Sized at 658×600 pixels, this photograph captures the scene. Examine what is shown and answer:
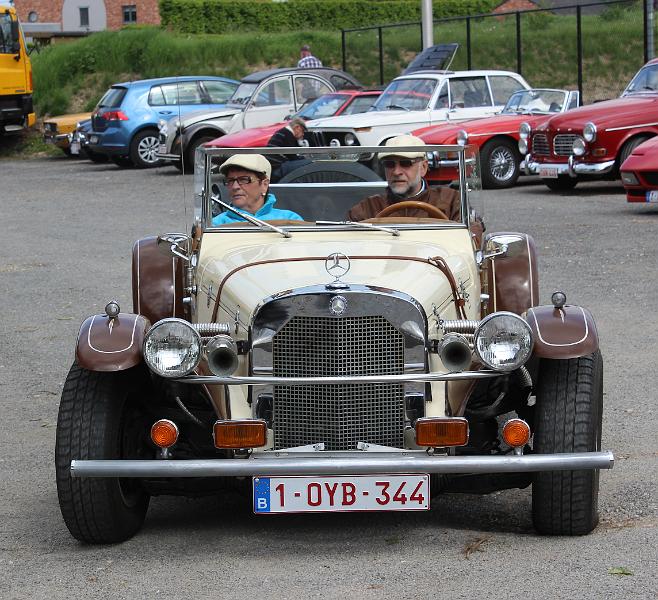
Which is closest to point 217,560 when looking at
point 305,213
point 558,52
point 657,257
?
point 305,213

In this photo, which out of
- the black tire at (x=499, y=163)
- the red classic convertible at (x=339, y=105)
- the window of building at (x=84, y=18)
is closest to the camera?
the black tire at (x=499, y=163)

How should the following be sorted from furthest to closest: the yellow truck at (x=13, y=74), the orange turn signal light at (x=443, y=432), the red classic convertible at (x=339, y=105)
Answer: the yellow truck at (x=13, y=74) → the red classic convertible at (x=339, y=105) → the orange turn signal light at (x=443, y=432)

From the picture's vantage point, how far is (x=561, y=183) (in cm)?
1962

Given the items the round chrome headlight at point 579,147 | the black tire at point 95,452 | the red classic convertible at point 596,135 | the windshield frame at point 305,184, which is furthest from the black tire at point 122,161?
the black tire at point 95,452

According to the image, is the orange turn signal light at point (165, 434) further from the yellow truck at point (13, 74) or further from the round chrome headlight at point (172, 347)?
the yellow truck at point (13, 74)

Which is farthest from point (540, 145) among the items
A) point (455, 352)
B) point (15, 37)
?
point (15, 37)

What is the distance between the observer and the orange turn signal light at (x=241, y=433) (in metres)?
5.04

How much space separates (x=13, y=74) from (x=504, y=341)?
88.6ft

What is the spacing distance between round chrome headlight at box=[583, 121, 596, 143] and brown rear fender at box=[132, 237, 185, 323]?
476 inches

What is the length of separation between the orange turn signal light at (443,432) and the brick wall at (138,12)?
67919 millimetres

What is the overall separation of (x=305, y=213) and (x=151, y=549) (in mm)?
2097

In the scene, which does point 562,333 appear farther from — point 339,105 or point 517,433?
point 339,105

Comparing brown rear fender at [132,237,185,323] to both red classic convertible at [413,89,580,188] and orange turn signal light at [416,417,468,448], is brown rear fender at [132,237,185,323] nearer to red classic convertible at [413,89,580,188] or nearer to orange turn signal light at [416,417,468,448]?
orange turn signal light at [416,417,468,448]

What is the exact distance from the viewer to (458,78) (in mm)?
21281
